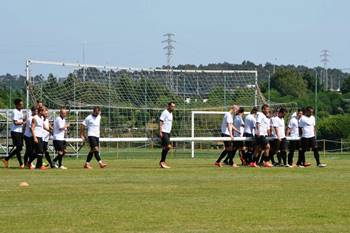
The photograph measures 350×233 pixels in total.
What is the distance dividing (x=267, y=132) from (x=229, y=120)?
4.29 feet

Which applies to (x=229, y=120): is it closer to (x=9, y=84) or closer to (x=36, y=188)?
(x=36, y=188)

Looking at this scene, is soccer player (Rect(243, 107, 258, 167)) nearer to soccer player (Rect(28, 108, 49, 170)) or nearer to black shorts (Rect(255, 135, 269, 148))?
black shorts (Rect(255, 135, 269, 148))

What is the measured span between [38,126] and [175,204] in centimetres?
1288

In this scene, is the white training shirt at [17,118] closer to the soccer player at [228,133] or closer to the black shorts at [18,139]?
the black shorts at [18,139]

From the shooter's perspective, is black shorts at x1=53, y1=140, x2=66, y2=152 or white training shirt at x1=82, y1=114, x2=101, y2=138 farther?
black shorts at x1=53, y1=140, x2=66, y2=152

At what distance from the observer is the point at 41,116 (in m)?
26.9

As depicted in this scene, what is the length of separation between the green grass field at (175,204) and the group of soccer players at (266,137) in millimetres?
6933

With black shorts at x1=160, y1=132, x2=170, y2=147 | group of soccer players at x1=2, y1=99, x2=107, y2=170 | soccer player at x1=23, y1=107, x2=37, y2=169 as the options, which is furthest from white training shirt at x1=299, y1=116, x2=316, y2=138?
soccer player at x1=23, y1=107, x2=37, y2=169

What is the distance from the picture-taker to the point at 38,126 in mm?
26672

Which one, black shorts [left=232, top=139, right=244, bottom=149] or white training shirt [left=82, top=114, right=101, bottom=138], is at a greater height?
white training shirt [left=82, top=114, right=101, bottom=138]

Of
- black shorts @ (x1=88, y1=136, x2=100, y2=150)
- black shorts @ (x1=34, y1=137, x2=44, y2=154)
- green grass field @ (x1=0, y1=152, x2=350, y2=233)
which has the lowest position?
green grass field @ (x1=0, y1=152, x2=350, y2=233)

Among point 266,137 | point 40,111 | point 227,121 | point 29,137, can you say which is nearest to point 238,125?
point 227,121

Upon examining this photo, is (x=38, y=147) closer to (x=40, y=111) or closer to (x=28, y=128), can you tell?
(x=28, y=128)

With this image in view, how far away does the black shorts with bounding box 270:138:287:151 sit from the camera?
29.5 metres
